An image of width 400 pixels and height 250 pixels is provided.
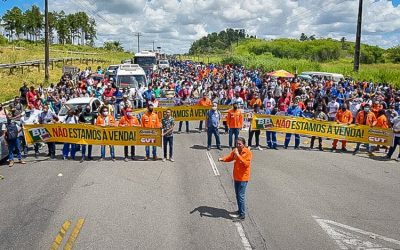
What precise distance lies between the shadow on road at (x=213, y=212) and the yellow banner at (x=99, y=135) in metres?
5.30

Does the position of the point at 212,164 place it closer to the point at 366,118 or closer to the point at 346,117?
the point at 346,117

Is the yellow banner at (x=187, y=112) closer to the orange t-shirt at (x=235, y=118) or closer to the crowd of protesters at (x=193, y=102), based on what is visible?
the crowd of protesters at (x=193, y=102)

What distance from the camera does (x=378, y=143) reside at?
15.8 metres

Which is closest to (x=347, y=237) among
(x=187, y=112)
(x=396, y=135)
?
(x=396, y=135)

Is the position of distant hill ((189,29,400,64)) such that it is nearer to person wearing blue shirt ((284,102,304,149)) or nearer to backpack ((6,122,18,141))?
person wearing blue shirt ((284,102,304,149))

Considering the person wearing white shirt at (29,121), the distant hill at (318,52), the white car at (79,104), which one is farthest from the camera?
the distant hill at (318,52)

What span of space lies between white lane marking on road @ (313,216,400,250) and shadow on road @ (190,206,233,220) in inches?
73.7

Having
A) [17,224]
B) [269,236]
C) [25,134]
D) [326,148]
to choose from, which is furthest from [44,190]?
[326,148]

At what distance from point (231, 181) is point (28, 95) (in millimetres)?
14954

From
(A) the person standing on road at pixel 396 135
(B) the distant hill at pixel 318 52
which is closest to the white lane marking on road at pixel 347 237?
(A) the person standing on road at pixel 396 135

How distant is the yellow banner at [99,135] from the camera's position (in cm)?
1400

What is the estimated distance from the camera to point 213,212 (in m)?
8.80

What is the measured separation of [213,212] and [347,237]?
271 cm

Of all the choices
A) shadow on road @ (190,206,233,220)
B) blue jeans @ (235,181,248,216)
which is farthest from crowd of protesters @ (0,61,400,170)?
blue jeans @ (235,181,248,216)
